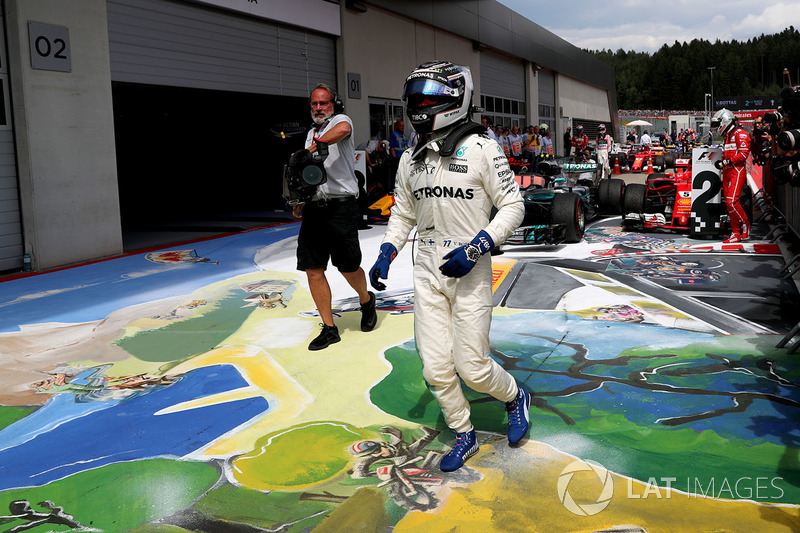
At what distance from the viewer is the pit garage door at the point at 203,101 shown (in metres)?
11.3

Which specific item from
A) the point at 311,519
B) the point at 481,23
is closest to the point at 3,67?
the point at 311,519

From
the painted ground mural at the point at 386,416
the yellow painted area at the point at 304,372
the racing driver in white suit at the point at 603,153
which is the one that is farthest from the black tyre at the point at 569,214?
the racing driver in white suit at the point at 603,153

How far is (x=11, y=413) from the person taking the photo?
169 inches

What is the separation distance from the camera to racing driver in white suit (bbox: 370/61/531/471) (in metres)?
3.38

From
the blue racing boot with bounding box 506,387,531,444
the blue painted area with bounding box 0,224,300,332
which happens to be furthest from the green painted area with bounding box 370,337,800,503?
the blue painted area with bounding box 0,224,300,332

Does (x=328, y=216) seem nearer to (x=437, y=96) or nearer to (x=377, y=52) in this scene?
(x=437, y=96)

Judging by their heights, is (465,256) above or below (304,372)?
above

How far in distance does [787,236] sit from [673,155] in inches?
690

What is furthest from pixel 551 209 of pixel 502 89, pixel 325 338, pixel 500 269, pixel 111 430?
pixel 502 89

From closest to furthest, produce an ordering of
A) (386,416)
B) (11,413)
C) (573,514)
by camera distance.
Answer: (573,514), (386,416), (11,413)

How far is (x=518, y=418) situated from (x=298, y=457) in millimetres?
1138

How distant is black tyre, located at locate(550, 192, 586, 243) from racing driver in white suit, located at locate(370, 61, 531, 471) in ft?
23.2

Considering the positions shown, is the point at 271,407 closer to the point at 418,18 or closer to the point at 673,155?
the point at 418,18

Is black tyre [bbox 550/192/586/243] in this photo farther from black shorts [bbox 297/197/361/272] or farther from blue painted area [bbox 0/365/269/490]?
blue painted area [bbox 0/365/269/490]
